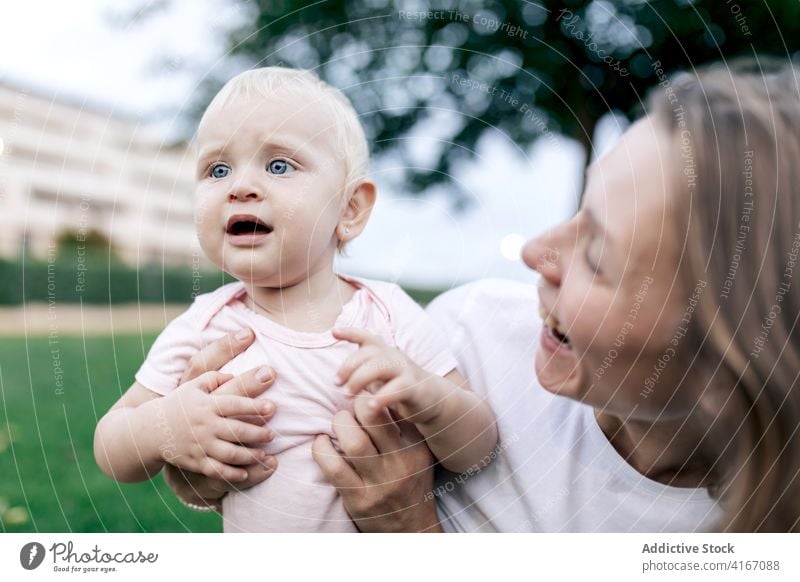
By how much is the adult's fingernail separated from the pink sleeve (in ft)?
0.38

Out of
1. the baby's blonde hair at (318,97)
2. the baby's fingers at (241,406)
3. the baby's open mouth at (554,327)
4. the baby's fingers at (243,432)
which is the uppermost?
the baby's blonde hair at (318,97)

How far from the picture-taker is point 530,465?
0.77 m

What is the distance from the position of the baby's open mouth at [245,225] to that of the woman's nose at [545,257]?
23 centimetres

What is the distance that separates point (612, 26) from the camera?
119cm

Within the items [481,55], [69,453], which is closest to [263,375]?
[481,55]

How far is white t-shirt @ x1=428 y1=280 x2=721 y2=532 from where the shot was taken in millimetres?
765

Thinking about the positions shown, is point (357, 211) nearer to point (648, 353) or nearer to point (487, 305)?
point (487, 305)

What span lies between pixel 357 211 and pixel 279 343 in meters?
0.15

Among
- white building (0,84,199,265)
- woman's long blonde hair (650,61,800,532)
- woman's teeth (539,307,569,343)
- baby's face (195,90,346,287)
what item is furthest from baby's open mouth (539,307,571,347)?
white building (0,84,199,265)

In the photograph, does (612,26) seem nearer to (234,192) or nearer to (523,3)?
(523,3)

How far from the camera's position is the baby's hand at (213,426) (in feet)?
2.35

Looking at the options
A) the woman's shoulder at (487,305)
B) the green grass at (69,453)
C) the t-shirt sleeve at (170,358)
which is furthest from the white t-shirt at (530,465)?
the green grass at (69,453)

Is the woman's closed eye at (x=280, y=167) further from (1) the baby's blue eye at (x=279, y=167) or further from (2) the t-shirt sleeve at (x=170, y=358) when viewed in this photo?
(2) the t-shirt sleeve at (x=170, y=358)
